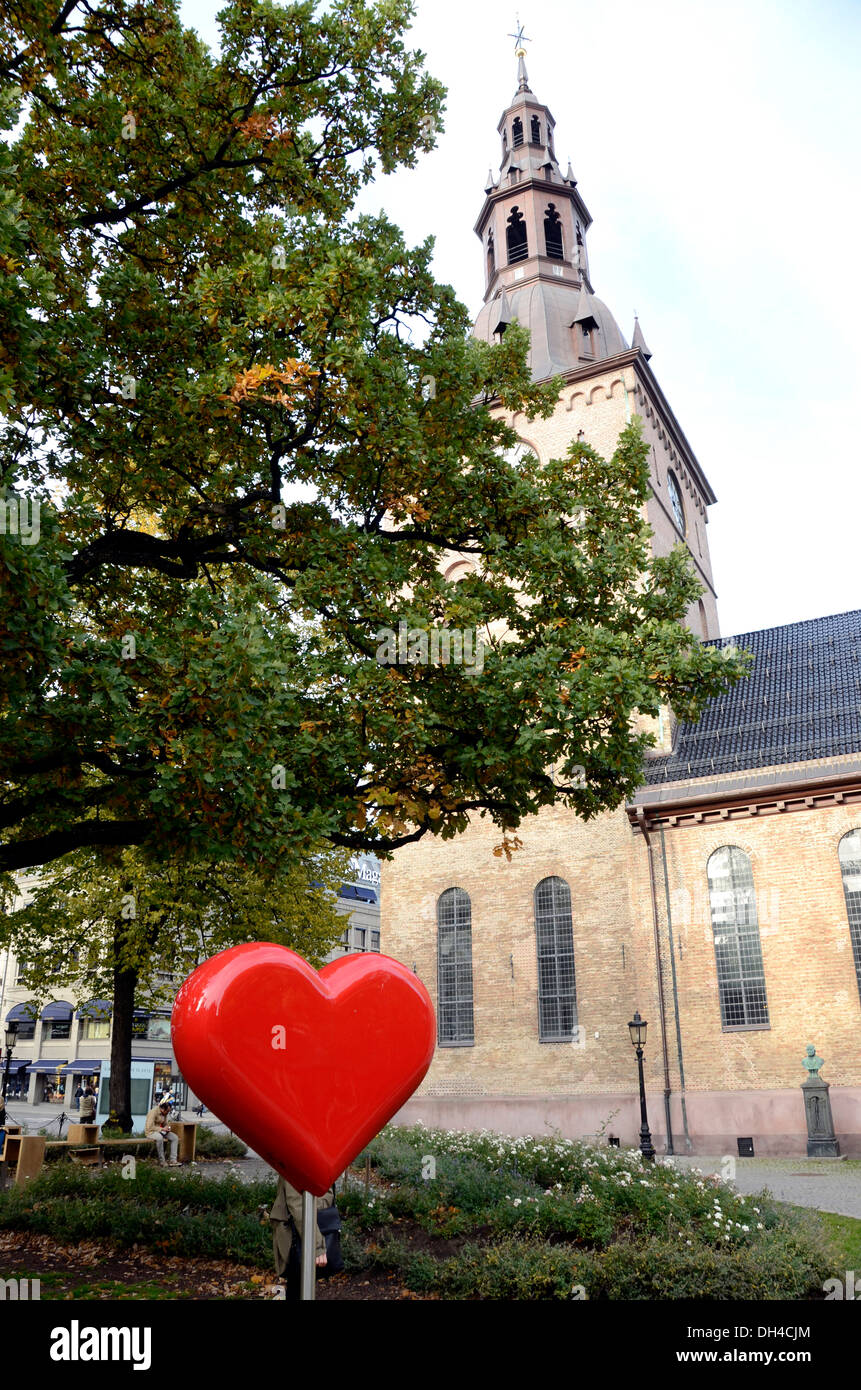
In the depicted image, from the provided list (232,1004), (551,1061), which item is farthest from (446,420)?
(551,1061)

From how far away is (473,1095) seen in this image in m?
25.2

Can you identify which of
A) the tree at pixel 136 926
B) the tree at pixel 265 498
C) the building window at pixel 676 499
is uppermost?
the building window at pixel 676 499

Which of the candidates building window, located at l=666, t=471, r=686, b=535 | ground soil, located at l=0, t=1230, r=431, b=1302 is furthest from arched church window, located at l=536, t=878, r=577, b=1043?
ground soil, located at l=0, t=1230, r=431, b=1302

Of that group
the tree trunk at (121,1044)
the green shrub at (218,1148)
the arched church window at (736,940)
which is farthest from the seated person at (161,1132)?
the arched church window at (736,940)

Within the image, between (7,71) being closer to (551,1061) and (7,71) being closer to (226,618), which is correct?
(226,618)

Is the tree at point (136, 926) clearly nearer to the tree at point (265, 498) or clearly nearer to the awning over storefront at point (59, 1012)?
the tree at point (265, 498)

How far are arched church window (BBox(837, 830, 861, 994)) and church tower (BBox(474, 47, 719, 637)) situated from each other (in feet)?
39.3

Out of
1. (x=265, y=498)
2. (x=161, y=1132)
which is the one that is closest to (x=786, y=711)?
(x=161, y=1132)

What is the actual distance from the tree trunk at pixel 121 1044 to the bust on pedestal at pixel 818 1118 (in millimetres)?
14395

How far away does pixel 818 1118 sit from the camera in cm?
2012

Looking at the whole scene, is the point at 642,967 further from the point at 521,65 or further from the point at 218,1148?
the point at 521,65

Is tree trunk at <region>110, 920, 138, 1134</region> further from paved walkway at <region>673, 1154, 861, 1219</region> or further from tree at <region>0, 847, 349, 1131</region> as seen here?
paved walkway at <region>673, 1154, 861, 1219</region>

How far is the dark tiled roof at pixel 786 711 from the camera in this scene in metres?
24.4
